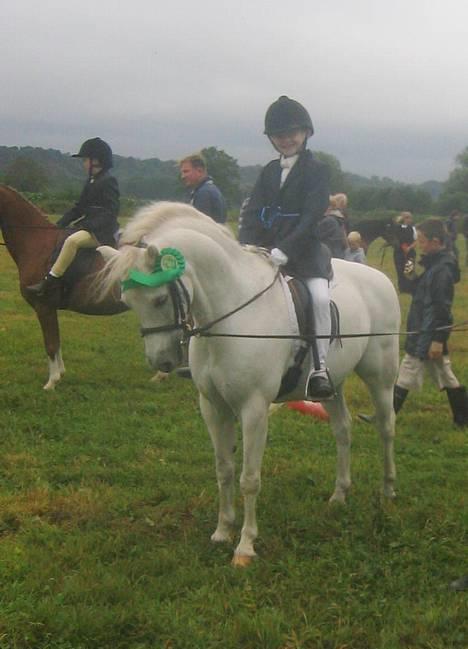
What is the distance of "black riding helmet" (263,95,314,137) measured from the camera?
4.75 m

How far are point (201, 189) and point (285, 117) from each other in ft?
11.2

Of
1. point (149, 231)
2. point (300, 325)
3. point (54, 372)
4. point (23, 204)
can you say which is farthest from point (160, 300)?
point (23, 204)

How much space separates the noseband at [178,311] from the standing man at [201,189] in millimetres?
4131

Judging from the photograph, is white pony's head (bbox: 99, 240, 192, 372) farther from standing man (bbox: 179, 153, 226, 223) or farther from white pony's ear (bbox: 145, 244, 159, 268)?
standing man (bbox: 179, 153, 226, 223)

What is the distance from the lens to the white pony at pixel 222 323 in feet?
12.5

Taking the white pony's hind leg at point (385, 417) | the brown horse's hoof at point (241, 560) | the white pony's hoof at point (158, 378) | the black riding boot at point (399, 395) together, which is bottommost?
the white pony's hoof at point (158, 378)

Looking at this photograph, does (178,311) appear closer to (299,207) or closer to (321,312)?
(321,312)

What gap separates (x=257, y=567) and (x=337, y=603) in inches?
21.2

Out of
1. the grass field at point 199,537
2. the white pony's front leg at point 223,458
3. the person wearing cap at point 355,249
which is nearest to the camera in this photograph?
the grass field at point 199,537

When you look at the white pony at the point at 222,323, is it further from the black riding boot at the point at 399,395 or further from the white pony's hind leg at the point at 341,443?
the black riding boot at the point at 399,395

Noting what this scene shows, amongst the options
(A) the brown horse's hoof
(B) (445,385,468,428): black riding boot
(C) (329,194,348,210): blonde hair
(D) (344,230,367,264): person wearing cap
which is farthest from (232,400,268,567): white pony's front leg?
(D) (344,230,367,264): person wearing cap

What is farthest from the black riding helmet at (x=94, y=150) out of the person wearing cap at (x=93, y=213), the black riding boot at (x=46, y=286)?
the black riding boot at (x=46, y=286)

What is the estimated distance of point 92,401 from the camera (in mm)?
7730

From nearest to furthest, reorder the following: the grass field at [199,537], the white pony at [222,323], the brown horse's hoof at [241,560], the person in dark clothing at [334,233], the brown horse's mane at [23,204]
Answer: the grass field at [199,537]
the white pony at [222,323]
the brown horse's hoof at [241,560]
the brown horse's mane at [23,204]
the person in dark clothing at [334,233]
